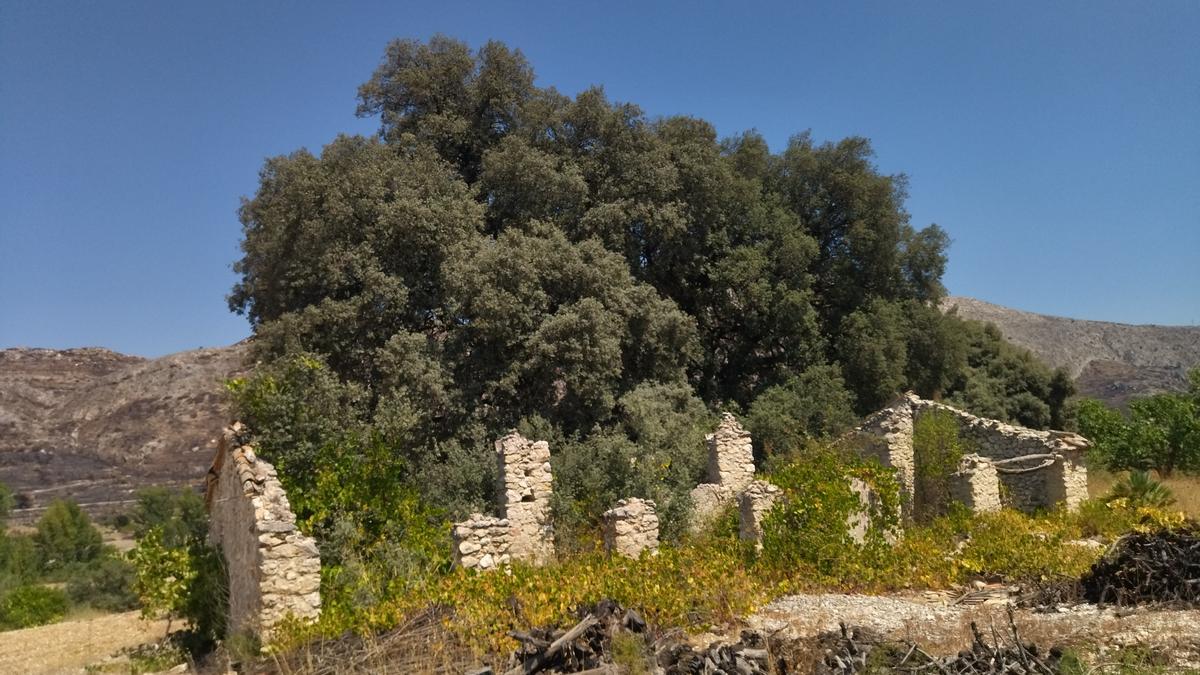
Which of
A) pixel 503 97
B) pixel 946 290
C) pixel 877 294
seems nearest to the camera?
pixel 503 97

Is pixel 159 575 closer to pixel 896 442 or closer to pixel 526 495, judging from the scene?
pixel 526 495

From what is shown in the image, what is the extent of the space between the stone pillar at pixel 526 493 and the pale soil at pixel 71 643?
596 centimetres

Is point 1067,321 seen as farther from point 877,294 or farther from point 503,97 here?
point 503,97

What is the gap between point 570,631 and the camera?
25.2 feet

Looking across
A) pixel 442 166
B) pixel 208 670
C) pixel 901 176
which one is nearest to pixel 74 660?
pixel 208 670

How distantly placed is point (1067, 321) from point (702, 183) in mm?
51970

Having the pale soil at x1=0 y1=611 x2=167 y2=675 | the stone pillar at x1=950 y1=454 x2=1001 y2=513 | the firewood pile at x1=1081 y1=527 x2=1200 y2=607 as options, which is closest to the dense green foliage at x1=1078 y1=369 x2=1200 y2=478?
the stone pillar at x1=950 y1=454 x2=1001 y2=513

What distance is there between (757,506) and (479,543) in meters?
4.97

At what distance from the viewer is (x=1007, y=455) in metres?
17.7

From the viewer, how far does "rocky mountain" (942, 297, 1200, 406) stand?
2121 inches

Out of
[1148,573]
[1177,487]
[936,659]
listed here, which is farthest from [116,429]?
[1148,573]

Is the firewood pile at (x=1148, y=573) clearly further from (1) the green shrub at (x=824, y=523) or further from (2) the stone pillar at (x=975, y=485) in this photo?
(2) the stone pillar at (x=975, y=485)

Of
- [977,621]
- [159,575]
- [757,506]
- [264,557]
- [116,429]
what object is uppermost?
[116,429]

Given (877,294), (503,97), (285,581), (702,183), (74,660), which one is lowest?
(74,660)
